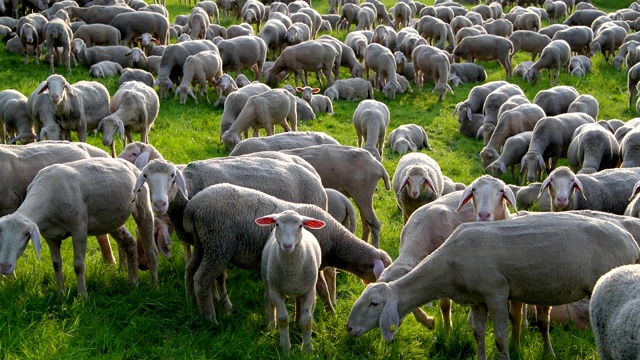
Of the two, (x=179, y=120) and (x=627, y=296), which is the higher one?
(x=627, y=296)

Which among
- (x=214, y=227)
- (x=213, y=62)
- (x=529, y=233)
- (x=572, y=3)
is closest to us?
(x=529, y=233)

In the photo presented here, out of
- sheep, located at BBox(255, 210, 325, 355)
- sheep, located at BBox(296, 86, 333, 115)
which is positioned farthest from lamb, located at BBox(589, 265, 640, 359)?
sheep, located at BBox(296, 86, 333, 115)

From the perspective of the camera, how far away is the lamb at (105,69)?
1855cm

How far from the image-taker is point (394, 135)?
15742 mm

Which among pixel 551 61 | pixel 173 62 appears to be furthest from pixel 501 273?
pixel 551 61

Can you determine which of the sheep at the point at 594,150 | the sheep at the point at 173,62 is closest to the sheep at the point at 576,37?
the sheep at the point at 173,62

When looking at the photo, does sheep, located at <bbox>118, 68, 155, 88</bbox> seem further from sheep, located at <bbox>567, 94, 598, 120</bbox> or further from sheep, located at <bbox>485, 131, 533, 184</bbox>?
sheep, located at <bbox>567, 94, 598, 120</bbox>

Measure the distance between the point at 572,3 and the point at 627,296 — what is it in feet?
110

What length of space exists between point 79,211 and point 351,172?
12.8 ft

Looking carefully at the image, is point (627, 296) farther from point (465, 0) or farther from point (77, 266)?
point (465, 0)

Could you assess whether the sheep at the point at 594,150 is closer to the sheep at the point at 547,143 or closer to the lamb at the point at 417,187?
the sheep at the point at 547,143

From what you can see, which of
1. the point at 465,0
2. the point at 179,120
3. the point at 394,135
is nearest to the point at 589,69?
the point at 394,135

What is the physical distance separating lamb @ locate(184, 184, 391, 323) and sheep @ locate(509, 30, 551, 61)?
18652 mm

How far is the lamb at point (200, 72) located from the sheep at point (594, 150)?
9.12 metres
